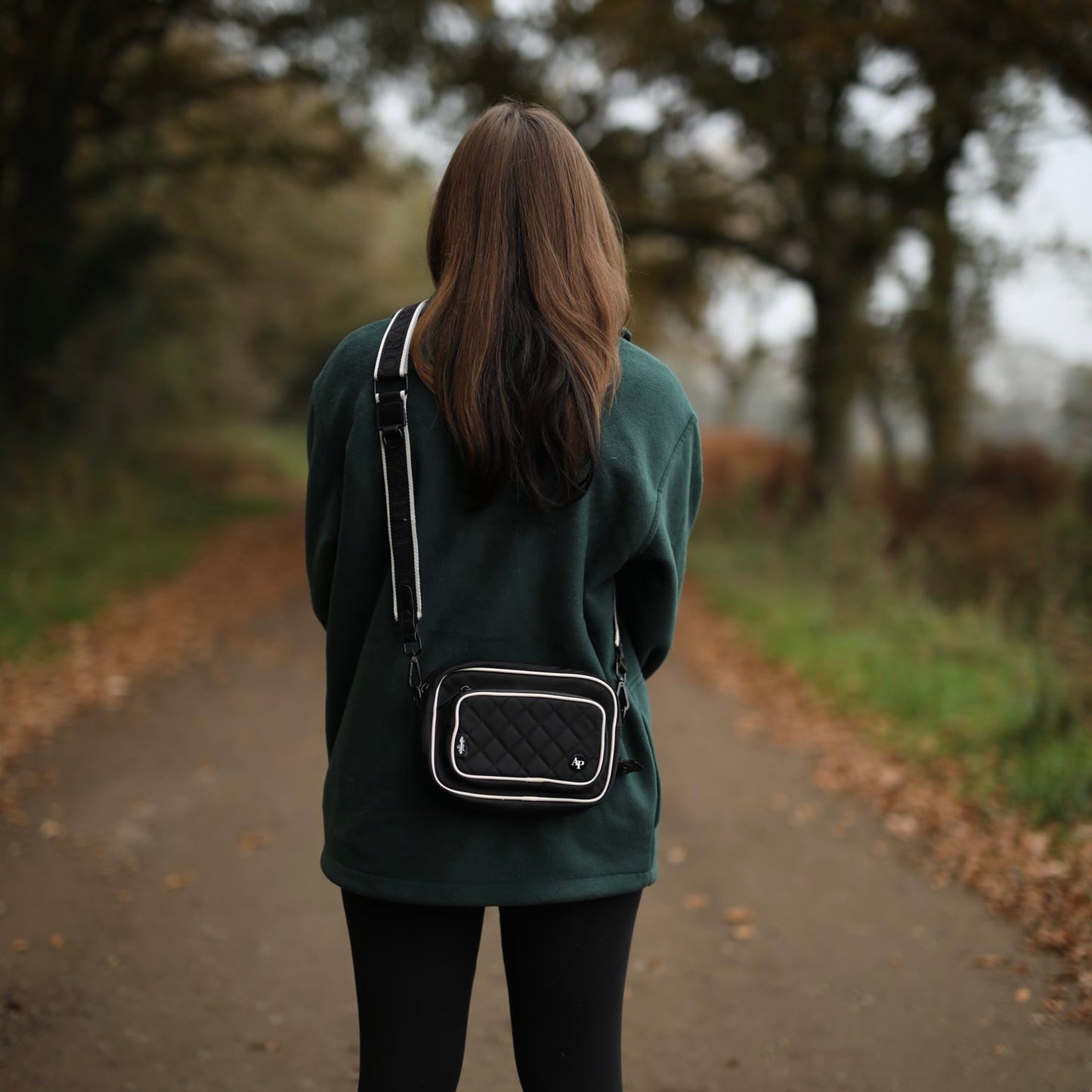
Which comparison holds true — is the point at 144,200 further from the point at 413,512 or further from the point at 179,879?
the point at 413,512

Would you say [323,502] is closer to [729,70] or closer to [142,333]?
[729,70]

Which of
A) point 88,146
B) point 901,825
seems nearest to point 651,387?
point 901,825

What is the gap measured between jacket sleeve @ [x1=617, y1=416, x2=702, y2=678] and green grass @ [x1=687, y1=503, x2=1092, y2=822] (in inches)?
145

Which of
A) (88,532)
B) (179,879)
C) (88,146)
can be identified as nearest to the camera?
(179,879)

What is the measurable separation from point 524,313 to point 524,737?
64cm

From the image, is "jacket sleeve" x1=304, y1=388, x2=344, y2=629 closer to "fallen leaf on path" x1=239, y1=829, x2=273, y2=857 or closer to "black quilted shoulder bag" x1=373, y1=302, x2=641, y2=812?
"black quilted shoulder bag" x1=373, y1=302, x2=641, y2=812

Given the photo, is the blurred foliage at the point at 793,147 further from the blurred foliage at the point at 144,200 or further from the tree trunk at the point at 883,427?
the blurred foliage at the point at 144,200

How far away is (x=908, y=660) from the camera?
752 centimetres

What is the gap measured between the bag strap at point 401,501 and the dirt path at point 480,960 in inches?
76.6

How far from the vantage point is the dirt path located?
3.17m

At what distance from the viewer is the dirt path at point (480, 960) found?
3.17 meters

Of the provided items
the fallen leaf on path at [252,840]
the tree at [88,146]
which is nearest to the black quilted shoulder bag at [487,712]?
the fallen leaf on path at [252,840]

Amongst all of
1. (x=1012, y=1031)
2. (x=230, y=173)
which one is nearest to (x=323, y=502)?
(x=1012, y=1031)

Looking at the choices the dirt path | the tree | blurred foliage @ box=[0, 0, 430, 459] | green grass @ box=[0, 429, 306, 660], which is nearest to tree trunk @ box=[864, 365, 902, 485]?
blurred foliage @ box=[0, 0, 430, 459]
